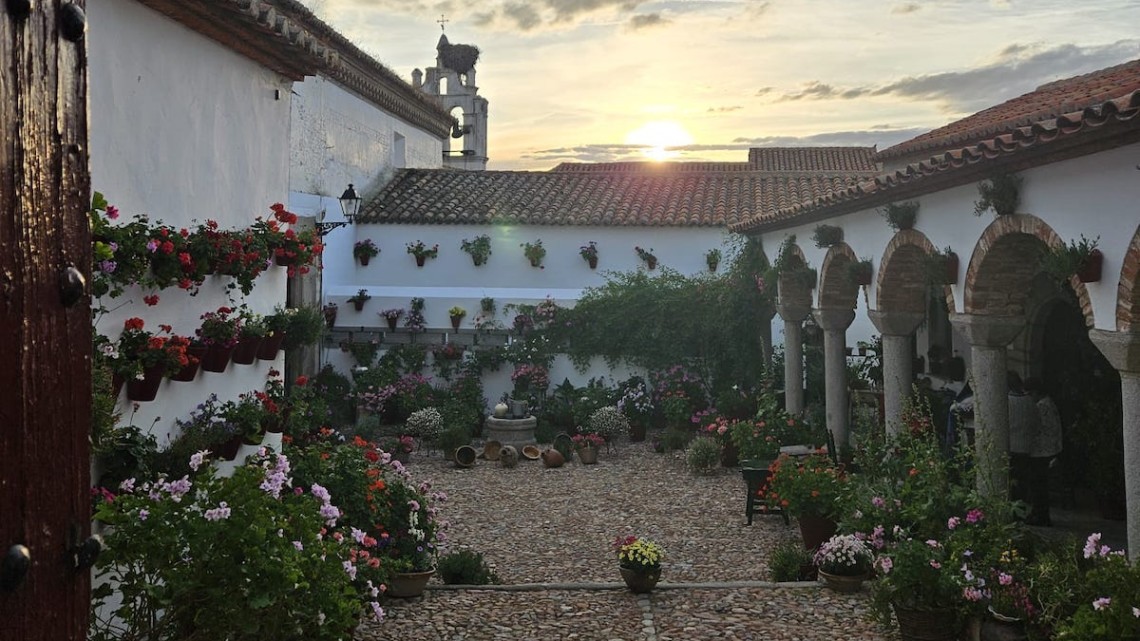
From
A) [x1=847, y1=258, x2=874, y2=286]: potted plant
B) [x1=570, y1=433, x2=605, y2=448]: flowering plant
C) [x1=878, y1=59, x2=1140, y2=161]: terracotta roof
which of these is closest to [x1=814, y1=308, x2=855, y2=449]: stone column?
[x1=847, y1=258, x2=874, y2=286]: potted plant

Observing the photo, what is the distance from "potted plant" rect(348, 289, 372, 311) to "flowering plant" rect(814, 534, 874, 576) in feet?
47.1

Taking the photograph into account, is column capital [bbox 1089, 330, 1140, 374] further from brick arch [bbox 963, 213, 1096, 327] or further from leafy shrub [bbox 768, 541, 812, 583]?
leafy shrub [bbox 768, 541, 812, 583]

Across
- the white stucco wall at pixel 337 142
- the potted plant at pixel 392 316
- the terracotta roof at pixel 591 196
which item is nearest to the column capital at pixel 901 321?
the terracotta roof at pixel 591 196

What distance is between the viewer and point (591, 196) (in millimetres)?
23000

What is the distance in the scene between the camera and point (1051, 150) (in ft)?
22.6

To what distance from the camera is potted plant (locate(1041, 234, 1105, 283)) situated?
22.0 feet

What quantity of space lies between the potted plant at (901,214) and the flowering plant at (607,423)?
7.29m

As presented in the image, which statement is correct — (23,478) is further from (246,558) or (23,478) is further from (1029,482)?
(1029,482)

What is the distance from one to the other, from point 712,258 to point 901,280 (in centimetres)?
1008

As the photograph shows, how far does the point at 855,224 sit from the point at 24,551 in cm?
1186

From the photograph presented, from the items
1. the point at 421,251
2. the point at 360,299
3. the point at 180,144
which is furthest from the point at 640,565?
the point at 421,251

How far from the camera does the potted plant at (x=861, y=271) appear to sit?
11.5m

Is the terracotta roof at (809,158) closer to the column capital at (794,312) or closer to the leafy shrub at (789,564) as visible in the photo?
the column capital at (794,312)

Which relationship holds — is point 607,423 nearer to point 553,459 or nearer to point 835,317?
point 553,459
